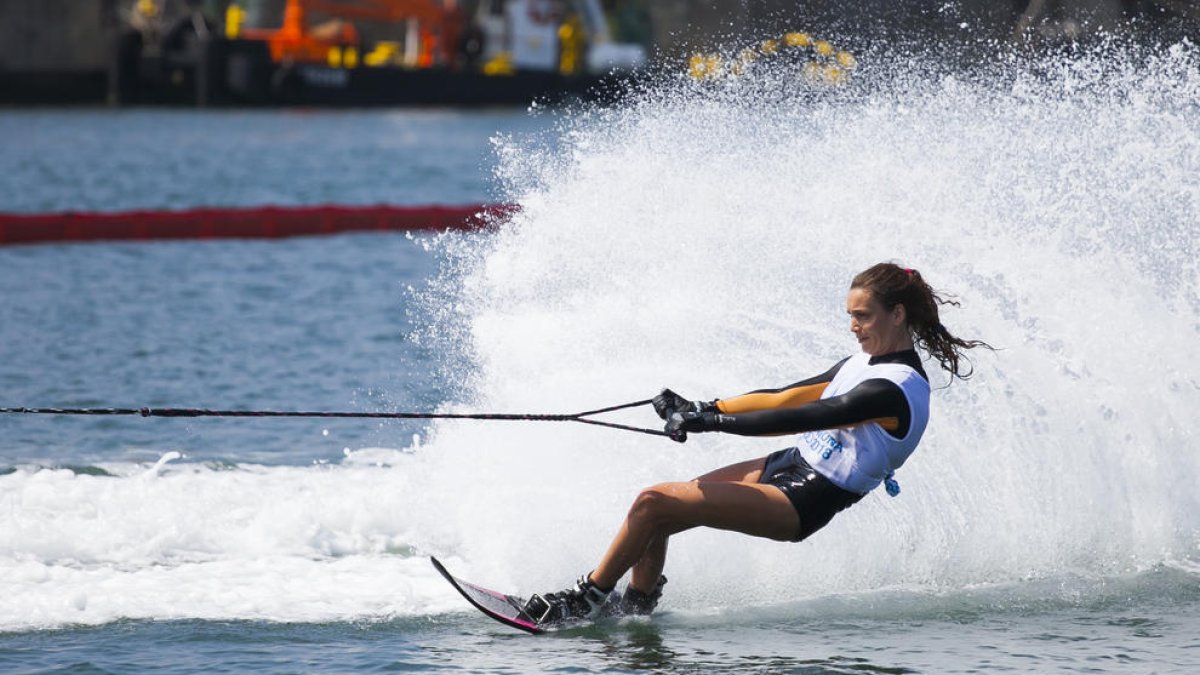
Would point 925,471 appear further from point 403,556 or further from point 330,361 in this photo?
point 330,361

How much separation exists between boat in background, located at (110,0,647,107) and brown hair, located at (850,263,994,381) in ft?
121

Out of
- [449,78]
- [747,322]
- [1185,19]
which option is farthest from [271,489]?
[449,78]

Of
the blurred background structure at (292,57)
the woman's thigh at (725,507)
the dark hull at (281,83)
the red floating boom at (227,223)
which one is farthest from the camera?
the blurred background structure at (292,57)

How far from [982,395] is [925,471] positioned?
1.86 ft

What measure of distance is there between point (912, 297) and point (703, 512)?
3.51 ft

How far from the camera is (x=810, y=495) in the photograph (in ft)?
20.7

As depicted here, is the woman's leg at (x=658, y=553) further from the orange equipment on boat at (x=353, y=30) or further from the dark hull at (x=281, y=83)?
the orange equipment on boat at (x=353, y=30)

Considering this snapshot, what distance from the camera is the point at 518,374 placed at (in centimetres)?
842

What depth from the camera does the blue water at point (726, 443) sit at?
260 inches

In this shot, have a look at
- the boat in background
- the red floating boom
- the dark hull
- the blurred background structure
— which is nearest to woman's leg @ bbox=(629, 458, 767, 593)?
the red floating boom

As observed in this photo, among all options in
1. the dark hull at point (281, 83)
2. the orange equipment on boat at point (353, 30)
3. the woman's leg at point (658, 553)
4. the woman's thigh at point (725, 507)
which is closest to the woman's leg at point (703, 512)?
the woman's thigh at point (725, 507)

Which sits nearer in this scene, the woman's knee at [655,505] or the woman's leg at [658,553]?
the woman's knee at [655,505]

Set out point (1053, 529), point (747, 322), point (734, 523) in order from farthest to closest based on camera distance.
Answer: point (747, 322), point (1053, 529), point (734, 523)

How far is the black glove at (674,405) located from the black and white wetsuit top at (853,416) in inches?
3.2
